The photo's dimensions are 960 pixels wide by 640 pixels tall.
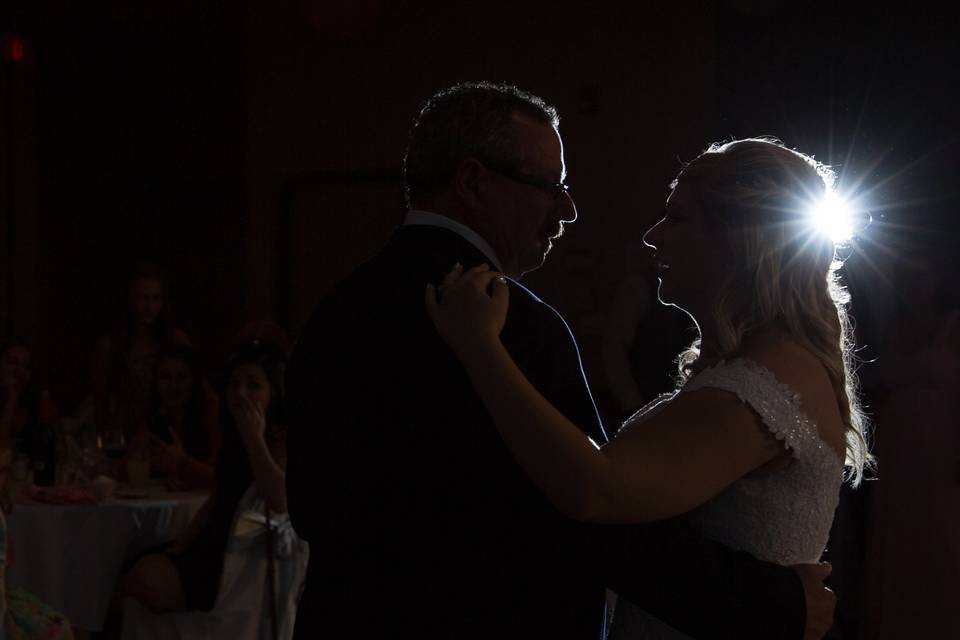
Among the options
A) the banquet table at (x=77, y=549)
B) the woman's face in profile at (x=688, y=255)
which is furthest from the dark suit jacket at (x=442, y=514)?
the banquet table at (x=77, y=549)

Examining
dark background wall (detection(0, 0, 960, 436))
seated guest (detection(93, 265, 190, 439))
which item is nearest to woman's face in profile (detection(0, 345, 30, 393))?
seated guest (detection(93, 265, 190, 439))

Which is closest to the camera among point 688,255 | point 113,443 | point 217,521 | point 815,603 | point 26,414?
point 815,603

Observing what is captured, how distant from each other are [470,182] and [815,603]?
0.68 metres

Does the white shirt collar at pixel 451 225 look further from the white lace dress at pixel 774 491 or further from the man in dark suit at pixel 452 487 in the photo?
the white lace dress at pixel 774 491

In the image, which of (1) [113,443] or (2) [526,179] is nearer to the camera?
(2) [526,179]

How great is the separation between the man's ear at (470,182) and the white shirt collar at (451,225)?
3 cm

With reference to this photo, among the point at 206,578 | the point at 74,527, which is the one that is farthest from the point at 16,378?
the point at 206,578

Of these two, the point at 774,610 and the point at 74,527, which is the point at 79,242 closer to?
the point at 74,527

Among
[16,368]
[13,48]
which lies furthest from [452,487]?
[13,48]

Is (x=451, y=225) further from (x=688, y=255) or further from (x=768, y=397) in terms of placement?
(x=768, y=397)

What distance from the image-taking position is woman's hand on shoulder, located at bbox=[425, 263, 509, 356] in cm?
133

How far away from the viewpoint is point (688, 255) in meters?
1.60

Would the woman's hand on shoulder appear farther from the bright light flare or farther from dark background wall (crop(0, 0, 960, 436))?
dark background wall (crop(0, 0, 960, 436))

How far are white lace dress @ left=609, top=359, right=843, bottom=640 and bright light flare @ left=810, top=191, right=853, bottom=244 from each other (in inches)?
9.4
